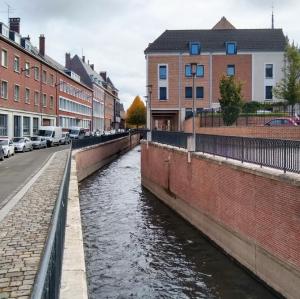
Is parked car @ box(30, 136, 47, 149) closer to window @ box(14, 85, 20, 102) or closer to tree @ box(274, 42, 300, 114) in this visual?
window @ box(14, 85, 20, 102)

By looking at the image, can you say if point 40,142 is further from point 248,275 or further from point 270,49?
point 248,275

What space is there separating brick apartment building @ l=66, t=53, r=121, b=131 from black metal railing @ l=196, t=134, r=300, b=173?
3040 inches

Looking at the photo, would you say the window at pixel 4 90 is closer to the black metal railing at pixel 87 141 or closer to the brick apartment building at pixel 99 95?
the black metal railing at pixel 87 141

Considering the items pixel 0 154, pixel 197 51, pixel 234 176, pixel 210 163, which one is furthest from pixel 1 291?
pixel 197 51

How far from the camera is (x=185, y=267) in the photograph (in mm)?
13367

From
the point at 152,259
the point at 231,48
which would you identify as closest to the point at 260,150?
the point at 152,259

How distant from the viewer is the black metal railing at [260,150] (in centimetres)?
1121

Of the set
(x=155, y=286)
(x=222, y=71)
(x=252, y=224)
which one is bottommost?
(x=155, y=286)

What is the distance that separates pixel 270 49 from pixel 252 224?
42029 millimetres

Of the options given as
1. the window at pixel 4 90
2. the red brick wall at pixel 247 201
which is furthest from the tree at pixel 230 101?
the window at pixel 4 90

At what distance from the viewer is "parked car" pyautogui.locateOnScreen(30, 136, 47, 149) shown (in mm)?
43688

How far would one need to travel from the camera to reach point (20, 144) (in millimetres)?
39094

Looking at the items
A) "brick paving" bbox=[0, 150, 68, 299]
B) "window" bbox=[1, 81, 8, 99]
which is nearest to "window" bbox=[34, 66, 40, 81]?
"window" bbox=[1, 81, 8, 99]

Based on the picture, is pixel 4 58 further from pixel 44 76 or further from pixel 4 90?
pixel 44 76
